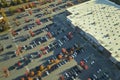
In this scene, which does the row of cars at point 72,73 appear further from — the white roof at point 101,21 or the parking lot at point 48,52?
the white roof at point 101,21

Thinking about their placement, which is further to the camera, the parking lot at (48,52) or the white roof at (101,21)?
the white roof at (101,21)

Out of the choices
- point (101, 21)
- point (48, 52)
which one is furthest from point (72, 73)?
point (101, 21)

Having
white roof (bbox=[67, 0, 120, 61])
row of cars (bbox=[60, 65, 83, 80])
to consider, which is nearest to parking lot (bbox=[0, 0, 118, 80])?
row of cars (bbox=[60, 65, 83, 80])

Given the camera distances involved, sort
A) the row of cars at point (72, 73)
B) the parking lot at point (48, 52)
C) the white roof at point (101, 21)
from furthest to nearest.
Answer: the white roof at point (101, 21), the parking lot at point (48, 52), the row of cars at point (72, 73)

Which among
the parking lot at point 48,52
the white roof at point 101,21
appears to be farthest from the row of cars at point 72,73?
the white roof at point 101,21

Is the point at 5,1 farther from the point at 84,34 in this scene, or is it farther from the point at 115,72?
the point at 115,72

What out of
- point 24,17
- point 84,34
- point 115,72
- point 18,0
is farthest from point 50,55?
point 18,0

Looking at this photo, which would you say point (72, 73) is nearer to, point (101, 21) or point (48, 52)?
point (48, 52)

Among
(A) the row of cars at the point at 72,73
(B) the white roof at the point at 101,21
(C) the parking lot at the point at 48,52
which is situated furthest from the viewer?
(B) the white roof at the point at 101,21
